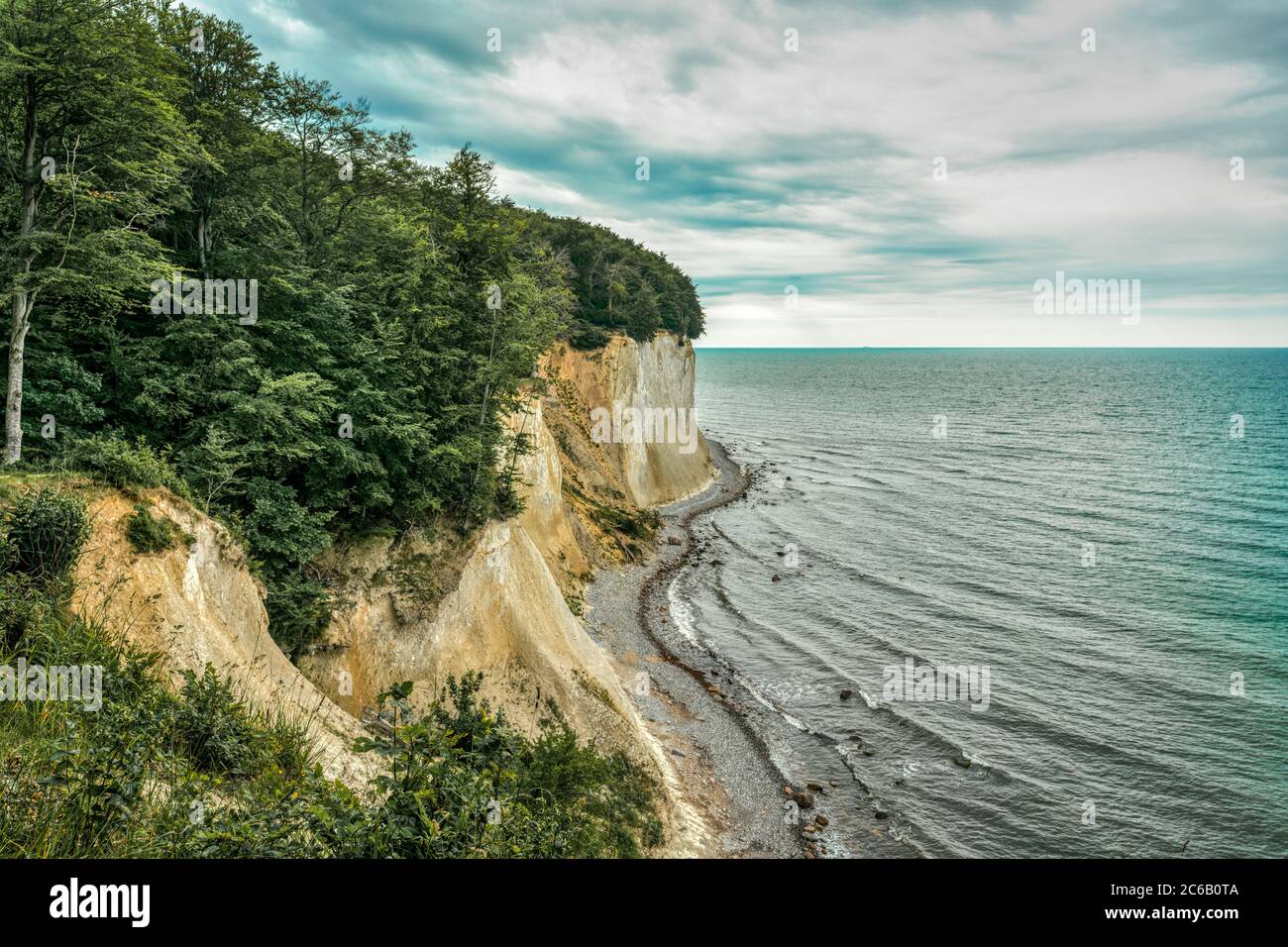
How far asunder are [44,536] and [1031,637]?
3673 centimetres

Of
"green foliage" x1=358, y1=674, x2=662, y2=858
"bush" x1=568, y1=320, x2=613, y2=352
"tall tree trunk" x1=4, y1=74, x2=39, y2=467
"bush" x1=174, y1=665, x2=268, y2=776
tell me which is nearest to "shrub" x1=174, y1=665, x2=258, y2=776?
"bush" x1=174, y1=665, x2=268, y2=776

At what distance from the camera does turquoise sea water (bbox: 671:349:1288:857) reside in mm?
21500

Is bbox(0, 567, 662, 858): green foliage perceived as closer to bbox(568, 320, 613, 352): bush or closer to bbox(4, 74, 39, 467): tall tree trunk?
bbox(4, 74, 39, 467): tall tree trunk

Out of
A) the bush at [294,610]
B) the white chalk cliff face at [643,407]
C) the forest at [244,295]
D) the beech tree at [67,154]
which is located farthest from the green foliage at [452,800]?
the white chalk cliff face at [643,407]

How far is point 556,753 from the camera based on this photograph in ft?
55.5

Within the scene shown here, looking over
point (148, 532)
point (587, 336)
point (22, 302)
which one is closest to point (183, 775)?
point (148, 532)

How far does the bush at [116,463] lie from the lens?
39.4 feet

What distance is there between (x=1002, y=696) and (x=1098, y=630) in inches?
Result: 367

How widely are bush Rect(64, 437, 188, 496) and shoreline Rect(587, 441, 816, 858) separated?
1706 centimetres

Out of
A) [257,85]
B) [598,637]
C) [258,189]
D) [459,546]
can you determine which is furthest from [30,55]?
[598,637]

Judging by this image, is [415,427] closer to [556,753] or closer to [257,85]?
[556,753]

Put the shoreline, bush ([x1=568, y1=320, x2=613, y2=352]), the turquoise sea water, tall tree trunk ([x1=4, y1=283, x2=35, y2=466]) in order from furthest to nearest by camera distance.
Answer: bush ([x1=568, y1=320, x2=613, y2=352]), the turquoise sea water, the shoreline, tall tree trunk ([x1=4, y1=283, x2=35, y2=466])

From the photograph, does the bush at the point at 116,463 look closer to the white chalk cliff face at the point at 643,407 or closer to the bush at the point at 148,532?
the bush at the point at 148,532

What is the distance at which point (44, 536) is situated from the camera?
951 cm
